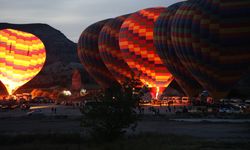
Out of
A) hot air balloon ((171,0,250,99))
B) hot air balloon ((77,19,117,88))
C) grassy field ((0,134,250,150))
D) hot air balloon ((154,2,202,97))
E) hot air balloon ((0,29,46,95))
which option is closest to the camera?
grassy field ((0,134,250,150))

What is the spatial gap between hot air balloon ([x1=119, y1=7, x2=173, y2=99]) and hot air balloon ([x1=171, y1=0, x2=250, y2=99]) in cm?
1169

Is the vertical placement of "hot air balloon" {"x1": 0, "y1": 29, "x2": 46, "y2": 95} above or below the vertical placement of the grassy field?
above

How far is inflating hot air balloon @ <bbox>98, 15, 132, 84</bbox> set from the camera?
71375mm

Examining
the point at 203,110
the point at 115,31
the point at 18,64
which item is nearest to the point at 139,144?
the point at 203,110

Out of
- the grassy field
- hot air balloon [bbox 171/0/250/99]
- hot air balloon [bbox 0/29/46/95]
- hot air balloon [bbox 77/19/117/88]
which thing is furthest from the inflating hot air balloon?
the grassy field

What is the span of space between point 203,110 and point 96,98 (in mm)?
26623

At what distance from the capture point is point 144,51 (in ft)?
211

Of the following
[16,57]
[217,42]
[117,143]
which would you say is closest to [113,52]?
[16,57]

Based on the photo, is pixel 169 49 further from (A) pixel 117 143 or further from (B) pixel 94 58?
(A) pixel 117 143

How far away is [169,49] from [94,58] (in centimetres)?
2465

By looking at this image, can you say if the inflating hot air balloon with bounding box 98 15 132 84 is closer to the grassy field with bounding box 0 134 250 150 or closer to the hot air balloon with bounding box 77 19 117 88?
the hot air balloon with bounding box 77 19 117 88

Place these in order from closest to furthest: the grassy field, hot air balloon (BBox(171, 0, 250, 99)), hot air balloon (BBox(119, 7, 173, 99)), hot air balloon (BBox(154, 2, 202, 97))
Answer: the grassy field, hot air balloon (BBox(171, 0, 250, 99)), hot air balloon (BBox(154, 2, 202, 97)), hot air balloon (BBox(119, 7, 173, 99))

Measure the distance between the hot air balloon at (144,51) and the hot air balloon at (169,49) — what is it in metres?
3.95

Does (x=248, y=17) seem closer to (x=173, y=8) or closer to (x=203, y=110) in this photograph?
(x=203, y=110)
